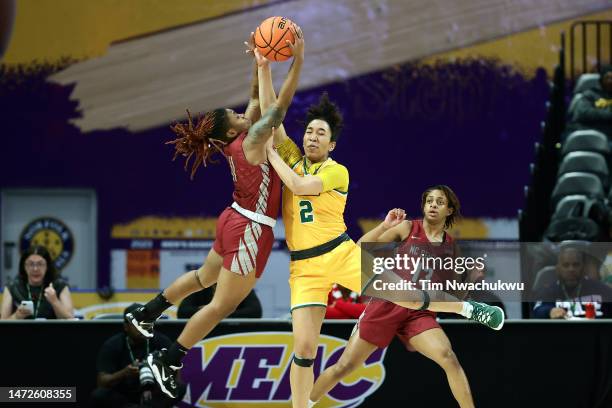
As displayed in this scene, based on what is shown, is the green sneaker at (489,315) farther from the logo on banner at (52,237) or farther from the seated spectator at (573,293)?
the logo on banner at (52,237)

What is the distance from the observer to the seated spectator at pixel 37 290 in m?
8.81

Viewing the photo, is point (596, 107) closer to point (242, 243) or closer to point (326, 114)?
point (326, 114)

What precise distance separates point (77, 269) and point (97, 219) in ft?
2.50

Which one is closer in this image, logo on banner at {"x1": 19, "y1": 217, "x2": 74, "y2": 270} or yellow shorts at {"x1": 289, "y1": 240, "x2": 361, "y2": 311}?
yellow shorts at {"x1": 289, "y1": 240, "x2": 361, "y2": 311}

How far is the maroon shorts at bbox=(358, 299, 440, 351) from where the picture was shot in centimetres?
737

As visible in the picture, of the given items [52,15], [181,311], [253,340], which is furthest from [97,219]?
[253,340]

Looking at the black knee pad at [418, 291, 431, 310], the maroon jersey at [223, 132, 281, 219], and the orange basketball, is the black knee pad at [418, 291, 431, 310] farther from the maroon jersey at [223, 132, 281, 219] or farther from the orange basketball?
the orange basketball

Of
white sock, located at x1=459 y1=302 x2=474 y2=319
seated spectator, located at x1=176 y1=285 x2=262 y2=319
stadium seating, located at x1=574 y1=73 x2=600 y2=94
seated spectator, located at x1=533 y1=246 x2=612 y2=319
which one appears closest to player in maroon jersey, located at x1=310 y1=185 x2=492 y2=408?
white sock, located at x1=459 y1=302 x2=474 y2=319

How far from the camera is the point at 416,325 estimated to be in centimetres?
736

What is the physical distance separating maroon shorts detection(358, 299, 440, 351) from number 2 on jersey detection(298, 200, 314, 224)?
36.1 inches

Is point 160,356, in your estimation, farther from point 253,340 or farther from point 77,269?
point 77,269

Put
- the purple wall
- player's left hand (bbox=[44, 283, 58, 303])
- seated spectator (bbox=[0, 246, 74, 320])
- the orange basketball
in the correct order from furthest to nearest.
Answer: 1. the purple wall
2. seated spectator (bbox=[0, 246, 74, 320])
3. player's left hand (bbox=[44, 283, 58, 303])
4. the orange basketball

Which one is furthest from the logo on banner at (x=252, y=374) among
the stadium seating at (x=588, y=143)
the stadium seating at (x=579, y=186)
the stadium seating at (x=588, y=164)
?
the stadium seating at (x=588, y=143)

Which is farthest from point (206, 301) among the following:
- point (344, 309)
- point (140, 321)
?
point (140, 321)
